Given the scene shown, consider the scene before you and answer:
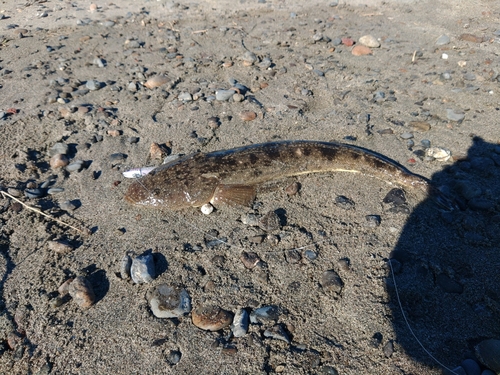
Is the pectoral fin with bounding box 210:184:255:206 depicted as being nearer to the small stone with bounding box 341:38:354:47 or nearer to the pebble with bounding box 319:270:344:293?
the pebble with bounding box 319:270:344:293

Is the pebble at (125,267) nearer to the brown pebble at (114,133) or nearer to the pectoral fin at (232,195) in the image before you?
the pectoral fin at (232,195)

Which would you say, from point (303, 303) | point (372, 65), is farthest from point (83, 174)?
point (372, 65)

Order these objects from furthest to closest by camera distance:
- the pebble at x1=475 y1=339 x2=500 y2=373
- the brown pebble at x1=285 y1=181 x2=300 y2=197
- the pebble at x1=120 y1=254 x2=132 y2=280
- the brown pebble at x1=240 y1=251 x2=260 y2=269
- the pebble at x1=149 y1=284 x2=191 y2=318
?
the brown pebble at x1=285 y1=181 x2=300 y2=197, the brown pebble at x1=240 y1=251 x2=260 y2=269, the pebble at x1=120 y1=254 x2=132 y2=280, the pebble at x1=149 y1=284 x2=191 y2=318, the pebble at x1=475 y1=339 x2=500 y2=373

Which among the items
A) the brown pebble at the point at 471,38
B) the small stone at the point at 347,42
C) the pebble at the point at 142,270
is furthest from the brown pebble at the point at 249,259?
the brown pebble at the point at 471,38

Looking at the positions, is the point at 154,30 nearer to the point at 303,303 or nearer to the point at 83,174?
the point at 83,174

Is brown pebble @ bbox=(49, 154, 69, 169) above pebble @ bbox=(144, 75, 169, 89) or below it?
below

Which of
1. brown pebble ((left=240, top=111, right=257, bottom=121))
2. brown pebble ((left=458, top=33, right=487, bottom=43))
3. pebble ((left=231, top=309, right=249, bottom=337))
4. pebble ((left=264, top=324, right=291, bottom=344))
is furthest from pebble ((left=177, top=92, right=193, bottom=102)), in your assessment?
brown pebble ((left=458, top=33, right=487, bottom=43))

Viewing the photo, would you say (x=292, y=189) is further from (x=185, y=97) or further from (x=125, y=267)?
(x=185, y=97)
